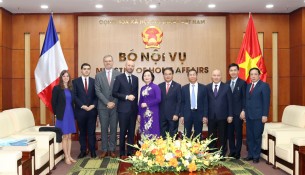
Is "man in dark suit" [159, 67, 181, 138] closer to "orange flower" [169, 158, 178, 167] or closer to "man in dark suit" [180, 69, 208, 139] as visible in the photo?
"man in dark suit" [180, 69, 208, 139]

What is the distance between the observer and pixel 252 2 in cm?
892

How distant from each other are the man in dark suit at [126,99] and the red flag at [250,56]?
2.94 metres

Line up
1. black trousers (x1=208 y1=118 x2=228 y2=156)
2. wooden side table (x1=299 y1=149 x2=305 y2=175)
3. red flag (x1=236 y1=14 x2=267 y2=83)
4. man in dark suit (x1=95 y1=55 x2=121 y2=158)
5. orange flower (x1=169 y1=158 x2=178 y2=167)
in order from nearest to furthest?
1. orange flower (x1=169 y1=158 x2=178 y2=167)
2. wooden side table (x1=299 y1=149 x2=305 y2=175)
3. black trousers (x1=208 y1=118 x2=228 y2=156)
4. man in dark suit (x1=95 y1=55 x2=121 y2=158)
5. red flag (x1=236 y1=14 x2=267 y2=83)

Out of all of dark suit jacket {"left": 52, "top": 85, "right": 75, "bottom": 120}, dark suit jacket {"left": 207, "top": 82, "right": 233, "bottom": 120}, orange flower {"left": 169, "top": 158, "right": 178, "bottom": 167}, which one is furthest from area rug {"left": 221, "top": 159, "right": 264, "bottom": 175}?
dark suit jacket {"left": 52, "top": 85, "right": 75, "bottom": 120}

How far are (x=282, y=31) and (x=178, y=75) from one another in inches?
117

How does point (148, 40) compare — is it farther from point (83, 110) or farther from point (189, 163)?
point (189, 163)

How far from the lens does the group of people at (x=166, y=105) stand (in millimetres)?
6809

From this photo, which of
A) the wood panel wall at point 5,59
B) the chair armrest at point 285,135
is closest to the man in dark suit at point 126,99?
the chair armrest at point 285,135

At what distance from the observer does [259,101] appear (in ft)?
22.4

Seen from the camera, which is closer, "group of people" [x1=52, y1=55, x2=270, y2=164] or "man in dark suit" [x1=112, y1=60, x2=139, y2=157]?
"group of people" [x1=52, y1=55, x2=270, y2=164]

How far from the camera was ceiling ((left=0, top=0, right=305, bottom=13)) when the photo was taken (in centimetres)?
884

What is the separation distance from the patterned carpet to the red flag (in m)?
2.62

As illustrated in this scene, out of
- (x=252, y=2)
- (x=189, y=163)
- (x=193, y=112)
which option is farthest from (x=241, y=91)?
(x=189, y=163)

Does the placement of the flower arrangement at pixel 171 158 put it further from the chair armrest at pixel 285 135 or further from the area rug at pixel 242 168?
the chair armrest at pixel 285 135
